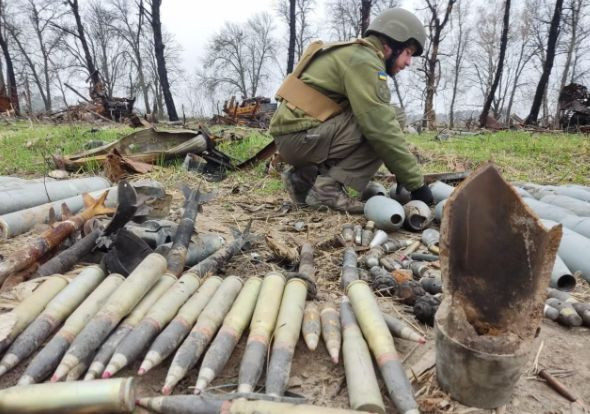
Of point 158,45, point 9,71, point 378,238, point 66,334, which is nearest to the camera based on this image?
Answer: point 66,334

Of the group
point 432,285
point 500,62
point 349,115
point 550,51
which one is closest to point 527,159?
point 349,115

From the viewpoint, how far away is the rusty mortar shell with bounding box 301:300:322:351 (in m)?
A: 1.69

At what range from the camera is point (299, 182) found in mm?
4488

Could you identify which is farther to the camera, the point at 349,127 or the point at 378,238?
the point at 349,127

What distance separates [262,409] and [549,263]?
1.01 m

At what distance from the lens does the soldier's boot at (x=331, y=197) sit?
13.5 feet

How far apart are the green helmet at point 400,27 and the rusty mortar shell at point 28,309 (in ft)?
11.4

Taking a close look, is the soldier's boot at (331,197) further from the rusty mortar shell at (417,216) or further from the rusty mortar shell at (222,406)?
the rusty mortar shell at (222,406)

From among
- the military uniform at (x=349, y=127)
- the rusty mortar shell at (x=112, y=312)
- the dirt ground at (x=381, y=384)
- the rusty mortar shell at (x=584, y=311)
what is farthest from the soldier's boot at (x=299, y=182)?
the rusty mortar shell at (x=584, y=311)

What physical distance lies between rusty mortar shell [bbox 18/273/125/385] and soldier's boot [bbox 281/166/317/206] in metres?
2.63

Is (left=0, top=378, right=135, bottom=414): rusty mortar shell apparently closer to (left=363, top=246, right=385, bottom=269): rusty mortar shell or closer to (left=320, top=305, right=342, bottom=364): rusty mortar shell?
(left=320, top=305, right=342, bottom=364): rusty mortar shell

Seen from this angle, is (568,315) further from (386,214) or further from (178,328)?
(178,328)

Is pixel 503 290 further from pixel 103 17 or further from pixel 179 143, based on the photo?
pixel 103 17

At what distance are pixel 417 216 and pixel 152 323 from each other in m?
2.62
